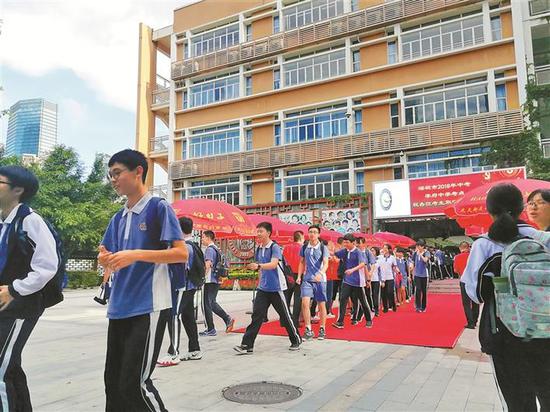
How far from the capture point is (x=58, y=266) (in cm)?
289

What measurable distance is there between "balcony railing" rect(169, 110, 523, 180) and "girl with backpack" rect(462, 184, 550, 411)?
20419 mm

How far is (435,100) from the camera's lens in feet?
75.8

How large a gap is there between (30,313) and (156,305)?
2.78 feet

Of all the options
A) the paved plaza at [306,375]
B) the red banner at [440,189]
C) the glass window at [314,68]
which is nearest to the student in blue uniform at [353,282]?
the paved plaza at [306,375]

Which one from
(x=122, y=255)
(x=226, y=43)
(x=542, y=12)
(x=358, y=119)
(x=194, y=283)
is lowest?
(x=194, y=283)

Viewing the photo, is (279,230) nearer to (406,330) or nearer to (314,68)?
(406,330)

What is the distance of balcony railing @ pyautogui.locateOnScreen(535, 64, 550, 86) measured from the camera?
71.4 ft

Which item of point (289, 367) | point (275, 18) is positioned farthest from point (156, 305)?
point (275, 18)

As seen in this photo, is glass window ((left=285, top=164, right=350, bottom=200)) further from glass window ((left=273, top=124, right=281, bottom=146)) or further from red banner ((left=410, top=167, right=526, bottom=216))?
red banner ((left=410, top=167, right=526, bottom=216))

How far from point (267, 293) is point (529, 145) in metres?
16.1

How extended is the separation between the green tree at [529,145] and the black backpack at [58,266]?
1697 centimetres

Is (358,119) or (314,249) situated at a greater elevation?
(358,119)

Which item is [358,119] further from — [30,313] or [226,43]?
[30,313]

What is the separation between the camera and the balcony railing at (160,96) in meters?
32.7
